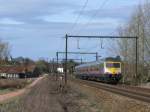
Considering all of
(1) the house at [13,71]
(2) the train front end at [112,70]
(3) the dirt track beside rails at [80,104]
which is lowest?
(3) the dirt track beside rails at [80,104]

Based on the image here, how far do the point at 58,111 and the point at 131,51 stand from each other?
6325 cm

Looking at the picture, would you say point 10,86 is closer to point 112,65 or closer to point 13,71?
point 112,65

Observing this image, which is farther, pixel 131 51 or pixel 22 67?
pixel 22 67

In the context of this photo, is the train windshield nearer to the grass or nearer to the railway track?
the grass

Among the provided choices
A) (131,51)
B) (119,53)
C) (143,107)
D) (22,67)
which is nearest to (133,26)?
(131,51)

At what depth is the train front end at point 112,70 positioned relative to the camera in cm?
7381

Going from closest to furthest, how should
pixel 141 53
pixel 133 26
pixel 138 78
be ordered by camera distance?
pixel 138 78 < pixel 141 53 < pixel 133 26

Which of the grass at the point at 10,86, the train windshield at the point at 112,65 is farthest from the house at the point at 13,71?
the train windshield at the point at 112,65

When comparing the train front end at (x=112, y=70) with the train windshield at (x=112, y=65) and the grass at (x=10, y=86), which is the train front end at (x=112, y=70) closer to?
the train windshield at (x=112, y=65)

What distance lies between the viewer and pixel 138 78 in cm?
7244

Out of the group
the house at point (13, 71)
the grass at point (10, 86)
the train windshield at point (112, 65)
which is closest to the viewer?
the train windshield at point (112, 65)

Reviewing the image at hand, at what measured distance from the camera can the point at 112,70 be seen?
74.5 metres

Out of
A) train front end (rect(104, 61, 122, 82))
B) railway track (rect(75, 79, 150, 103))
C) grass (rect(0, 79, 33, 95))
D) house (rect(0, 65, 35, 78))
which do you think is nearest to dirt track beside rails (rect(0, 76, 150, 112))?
railway track (rect(75, 79, 150, 103))

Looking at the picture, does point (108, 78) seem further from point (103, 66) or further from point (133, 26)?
point (133, 26)
